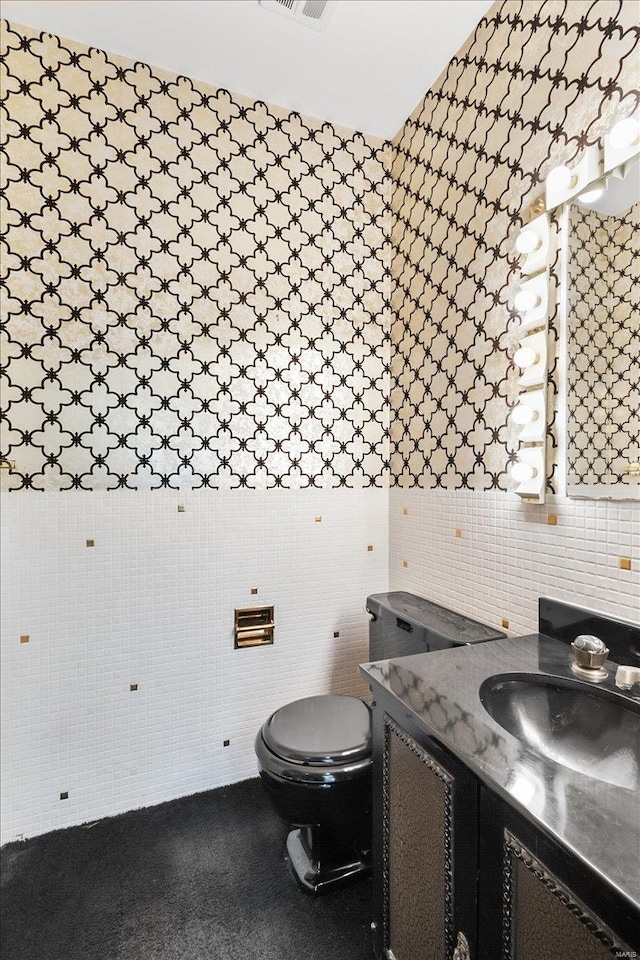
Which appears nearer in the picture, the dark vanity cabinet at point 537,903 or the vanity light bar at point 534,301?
the dark vanity cabinet at point 537,903

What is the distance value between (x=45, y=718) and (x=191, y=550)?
2.40 feet

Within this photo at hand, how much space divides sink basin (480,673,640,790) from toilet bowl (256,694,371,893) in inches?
19.8

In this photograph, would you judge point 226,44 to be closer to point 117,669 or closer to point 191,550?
point 191,550

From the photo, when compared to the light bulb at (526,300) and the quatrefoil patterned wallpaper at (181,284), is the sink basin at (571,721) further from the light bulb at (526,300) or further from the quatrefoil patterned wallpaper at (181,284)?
the quatrefoil patterned wallpaper at (181,284)

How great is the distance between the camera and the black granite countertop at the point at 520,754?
1.86 feet

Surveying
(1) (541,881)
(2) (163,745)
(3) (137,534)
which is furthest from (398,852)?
(3) (137,534)

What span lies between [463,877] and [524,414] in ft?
3.44

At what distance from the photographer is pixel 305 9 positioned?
57.6 inches

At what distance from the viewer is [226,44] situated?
1611 millimetres

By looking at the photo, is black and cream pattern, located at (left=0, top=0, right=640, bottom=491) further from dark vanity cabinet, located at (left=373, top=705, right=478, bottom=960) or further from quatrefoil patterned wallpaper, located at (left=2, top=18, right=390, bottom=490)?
dark vanity cabinet, located at (left=373, top=705, right=478, bottom=960)

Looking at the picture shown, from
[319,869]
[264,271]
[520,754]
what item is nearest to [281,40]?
[264,271]

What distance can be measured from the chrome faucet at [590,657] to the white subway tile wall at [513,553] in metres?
0.11

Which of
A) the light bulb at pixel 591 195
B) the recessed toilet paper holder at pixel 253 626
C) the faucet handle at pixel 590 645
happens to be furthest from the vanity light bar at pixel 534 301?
the recessed toilet paper holder at pixel 253 626

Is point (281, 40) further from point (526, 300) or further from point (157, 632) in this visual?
point (157, 632)
